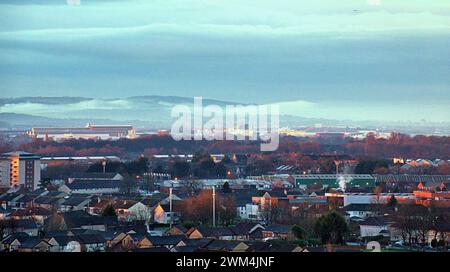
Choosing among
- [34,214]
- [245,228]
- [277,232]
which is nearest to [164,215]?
[34,214]

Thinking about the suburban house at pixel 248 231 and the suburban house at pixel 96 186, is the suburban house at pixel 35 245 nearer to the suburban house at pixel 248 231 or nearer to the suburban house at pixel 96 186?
the suburban house at pixel 248 231

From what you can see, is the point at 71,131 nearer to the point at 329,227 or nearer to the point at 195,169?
the point at 195,169

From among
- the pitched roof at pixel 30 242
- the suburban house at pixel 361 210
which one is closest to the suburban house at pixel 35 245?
the pitched roof at pixel 30 242

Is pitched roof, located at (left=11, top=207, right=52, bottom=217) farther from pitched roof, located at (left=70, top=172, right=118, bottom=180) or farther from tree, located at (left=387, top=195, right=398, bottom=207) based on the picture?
pitched roof, located at (left=70, top=172, right=118, bottom=180)

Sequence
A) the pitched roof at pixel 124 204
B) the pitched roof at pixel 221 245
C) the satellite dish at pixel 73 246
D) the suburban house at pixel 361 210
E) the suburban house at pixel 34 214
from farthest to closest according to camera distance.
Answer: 1. the pitched roof at pixel 124 204
2. the suburban house at pixel 361 210
3. the suburban house at pixel 34 214
4. the satellite dish at pixel 73 246
5. the pitched roof at pixel 221 245

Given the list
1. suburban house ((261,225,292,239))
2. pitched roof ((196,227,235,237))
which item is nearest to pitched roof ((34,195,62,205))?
suburban house ((261,225,292,239))
